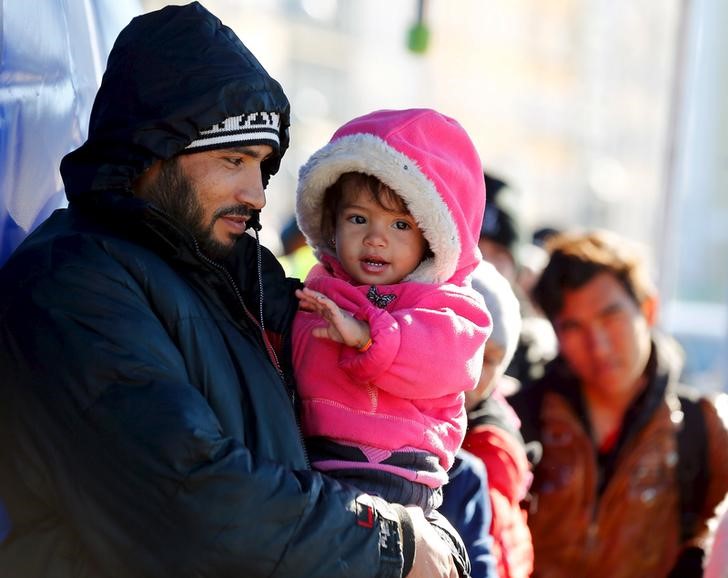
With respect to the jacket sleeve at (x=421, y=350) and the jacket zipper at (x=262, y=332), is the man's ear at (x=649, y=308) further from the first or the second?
the jacket zipper at (x=262, y=332)

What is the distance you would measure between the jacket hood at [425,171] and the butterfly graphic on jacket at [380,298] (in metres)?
0.09

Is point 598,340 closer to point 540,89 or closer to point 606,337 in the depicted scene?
point 606,337

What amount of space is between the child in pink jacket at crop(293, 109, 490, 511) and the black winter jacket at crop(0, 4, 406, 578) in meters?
0.17

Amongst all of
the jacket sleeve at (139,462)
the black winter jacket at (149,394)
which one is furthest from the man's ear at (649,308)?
the jacket sleeve at (139,462)

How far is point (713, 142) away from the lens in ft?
97.5

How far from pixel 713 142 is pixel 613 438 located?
2687cm

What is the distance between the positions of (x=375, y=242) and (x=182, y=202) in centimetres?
45

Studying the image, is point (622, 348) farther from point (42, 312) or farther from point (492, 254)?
point (42, 312)

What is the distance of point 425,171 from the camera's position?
273 cm

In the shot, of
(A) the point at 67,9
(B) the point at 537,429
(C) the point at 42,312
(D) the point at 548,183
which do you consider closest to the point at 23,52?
(A) the point at 67,9

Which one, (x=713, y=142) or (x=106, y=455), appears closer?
(x=106, y=455)

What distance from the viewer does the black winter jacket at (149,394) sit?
2.06 meters

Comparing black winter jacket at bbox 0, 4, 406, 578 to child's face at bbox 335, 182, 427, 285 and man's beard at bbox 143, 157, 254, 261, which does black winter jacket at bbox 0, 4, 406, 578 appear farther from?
child's face at bbox 335, 182, 427, 285

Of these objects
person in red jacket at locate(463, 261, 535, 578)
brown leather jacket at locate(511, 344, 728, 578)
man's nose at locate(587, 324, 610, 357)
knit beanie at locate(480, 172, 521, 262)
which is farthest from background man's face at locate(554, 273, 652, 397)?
person in red jacket at locate(463, 261, 535, 578)
